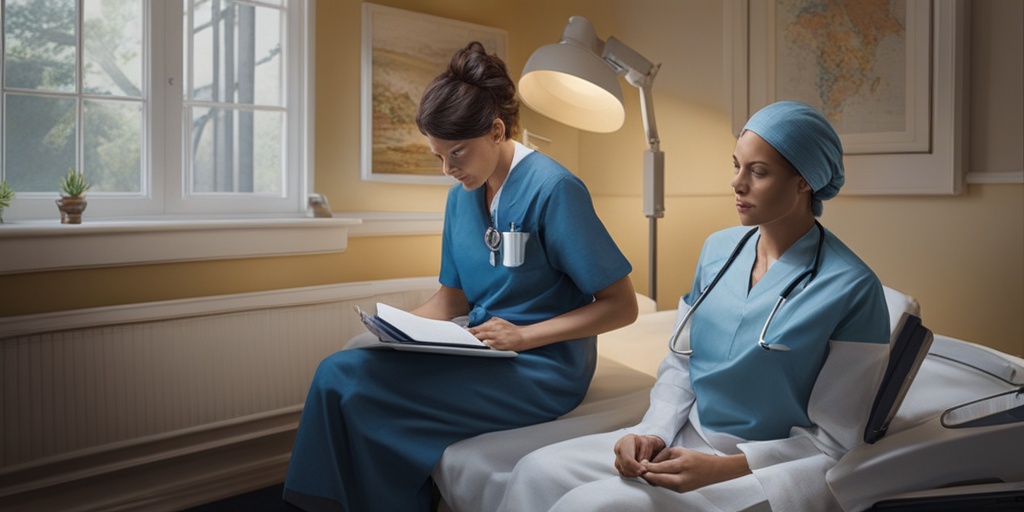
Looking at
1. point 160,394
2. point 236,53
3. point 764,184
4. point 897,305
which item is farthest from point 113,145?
point 897,305

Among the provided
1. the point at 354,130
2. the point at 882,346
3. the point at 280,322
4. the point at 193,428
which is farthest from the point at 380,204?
the point at 882,346

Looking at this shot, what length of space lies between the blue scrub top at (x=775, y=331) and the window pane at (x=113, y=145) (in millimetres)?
2009

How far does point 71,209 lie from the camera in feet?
8.13

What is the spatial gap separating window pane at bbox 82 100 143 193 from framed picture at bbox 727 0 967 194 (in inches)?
82.2

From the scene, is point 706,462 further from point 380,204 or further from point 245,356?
point 380,204

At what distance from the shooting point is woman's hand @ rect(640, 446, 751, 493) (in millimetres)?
1364

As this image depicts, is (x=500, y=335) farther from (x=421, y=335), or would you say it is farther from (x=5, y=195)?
(x=5, y=195)

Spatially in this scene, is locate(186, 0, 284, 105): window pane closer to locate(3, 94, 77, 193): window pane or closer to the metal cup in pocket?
locate(3, 94, 77, 193): window pane

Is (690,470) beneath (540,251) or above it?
beneath

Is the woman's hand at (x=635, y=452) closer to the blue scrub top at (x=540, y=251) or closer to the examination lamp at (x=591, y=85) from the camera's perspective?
the blue scrub top at (x=540, y=251)

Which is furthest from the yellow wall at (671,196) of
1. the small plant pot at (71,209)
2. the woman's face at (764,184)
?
the woman's face at (764,184)

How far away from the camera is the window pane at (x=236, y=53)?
9.59 ft

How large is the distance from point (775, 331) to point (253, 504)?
6.70 ft

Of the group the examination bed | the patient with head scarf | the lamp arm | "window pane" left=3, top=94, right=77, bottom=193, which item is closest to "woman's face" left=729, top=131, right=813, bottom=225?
the patient with head scarf
